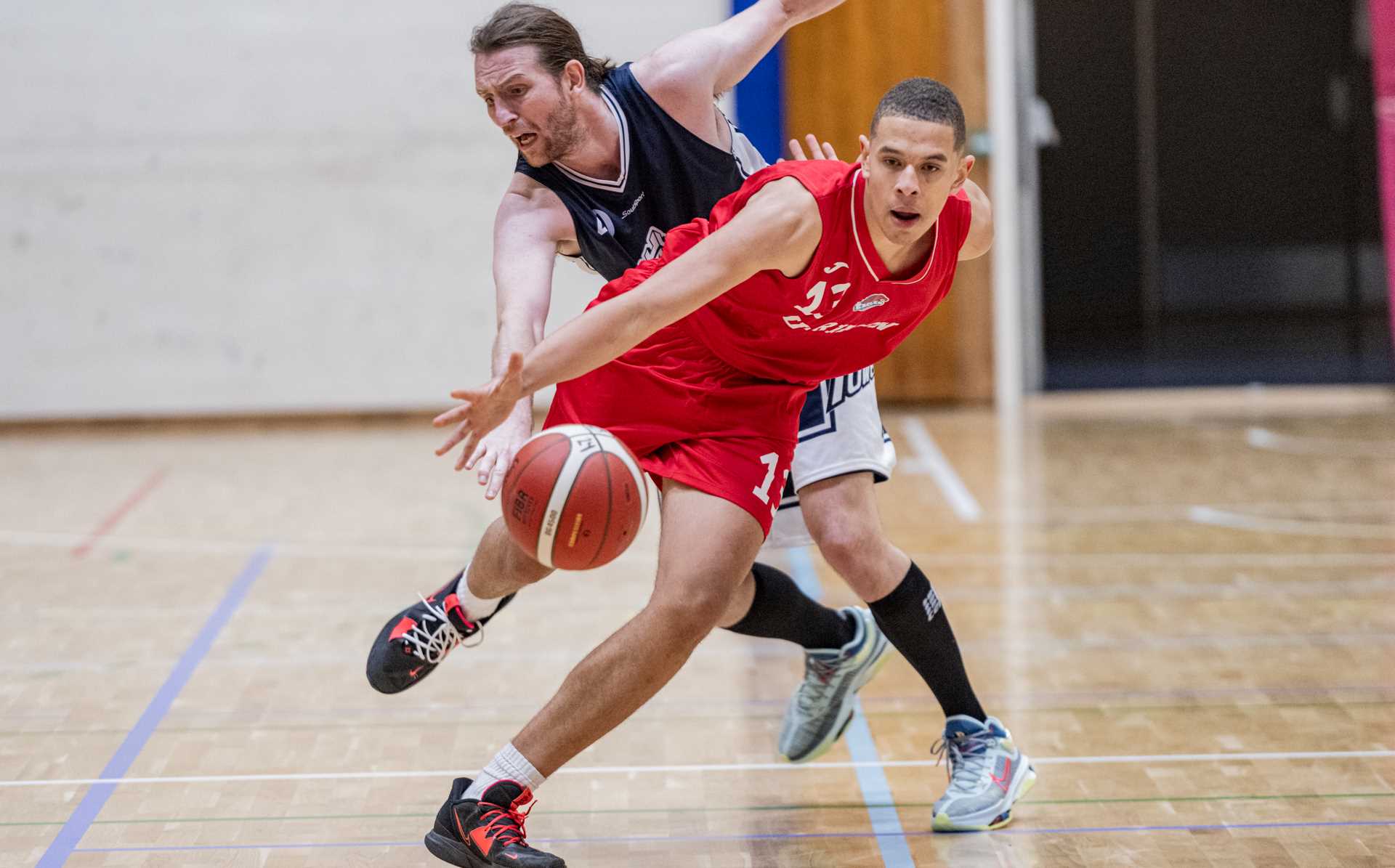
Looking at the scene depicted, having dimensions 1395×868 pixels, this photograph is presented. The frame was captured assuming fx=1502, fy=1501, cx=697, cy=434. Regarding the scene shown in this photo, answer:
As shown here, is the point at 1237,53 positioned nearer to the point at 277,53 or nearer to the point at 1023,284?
the point at 1023,284

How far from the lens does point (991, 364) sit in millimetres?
9500

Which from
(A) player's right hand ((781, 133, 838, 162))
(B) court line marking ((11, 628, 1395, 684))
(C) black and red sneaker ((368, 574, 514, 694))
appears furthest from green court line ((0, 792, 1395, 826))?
(A) player's right hand ((781, 133, 838, 162))

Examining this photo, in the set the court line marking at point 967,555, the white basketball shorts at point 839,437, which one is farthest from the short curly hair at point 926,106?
the court line marking at point 967,555

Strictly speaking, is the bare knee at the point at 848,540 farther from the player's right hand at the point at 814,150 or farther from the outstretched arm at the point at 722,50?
the outstretched arm at the point at 722,50

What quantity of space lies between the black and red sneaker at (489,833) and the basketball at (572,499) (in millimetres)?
415

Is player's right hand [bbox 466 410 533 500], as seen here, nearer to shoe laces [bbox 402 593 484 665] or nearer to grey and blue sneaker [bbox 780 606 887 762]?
shoe laces [bbox 402 593 484 665]

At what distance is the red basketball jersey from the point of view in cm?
271

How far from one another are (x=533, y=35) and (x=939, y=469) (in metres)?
4.60

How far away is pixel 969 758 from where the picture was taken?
3037mm

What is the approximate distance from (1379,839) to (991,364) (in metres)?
6.84

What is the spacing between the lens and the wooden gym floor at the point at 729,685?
2938 mm

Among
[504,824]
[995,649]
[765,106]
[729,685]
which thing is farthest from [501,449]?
[765,106]

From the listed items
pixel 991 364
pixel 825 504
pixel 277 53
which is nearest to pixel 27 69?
pixel 277 53

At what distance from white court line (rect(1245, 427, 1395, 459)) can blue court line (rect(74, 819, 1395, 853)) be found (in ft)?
16.1
